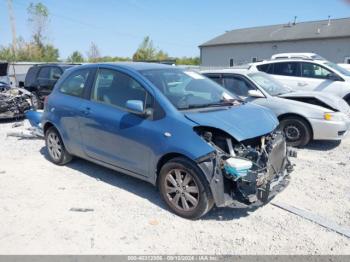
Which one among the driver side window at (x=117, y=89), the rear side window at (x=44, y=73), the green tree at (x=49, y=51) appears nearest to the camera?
the driver side window at (x=117, y=89)

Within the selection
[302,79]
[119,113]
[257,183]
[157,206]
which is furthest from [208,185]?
[302,79]

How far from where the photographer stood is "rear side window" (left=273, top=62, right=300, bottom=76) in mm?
10047

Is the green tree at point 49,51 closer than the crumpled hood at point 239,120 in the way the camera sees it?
No

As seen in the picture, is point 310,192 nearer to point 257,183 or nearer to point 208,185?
point 257,183

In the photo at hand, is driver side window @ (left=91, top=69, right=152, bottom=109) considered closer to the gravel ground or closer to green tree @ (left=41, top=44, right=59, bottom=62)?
the gravel ground

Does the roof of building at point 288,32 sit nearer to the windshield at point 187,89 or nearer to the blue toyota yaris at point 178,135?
the windshield at point 187,89

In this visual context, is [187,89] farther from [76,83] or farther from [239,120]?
[76,83]

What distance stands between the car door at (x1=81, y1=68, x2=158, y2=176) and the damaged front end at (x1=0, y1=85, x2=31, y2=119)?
588cm

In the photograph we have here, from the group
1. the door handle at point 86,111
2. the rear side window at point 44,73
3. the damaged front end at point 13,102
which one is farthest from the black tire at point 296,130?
the rear side window at point 44,73

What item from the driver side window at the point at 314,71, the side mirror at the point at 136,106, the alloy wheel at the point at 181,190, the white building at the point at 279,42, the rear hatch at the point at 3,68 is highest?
the white building at the point at 279,42

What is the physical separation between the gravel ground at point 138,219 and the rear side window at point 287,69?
5073mm

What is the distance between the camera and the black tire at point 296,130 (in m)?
6.46

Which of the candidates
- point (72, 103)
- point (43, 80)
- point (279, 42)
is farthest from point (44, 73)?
point (279, 42)

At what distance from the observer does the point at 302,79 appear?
9.88 metres
